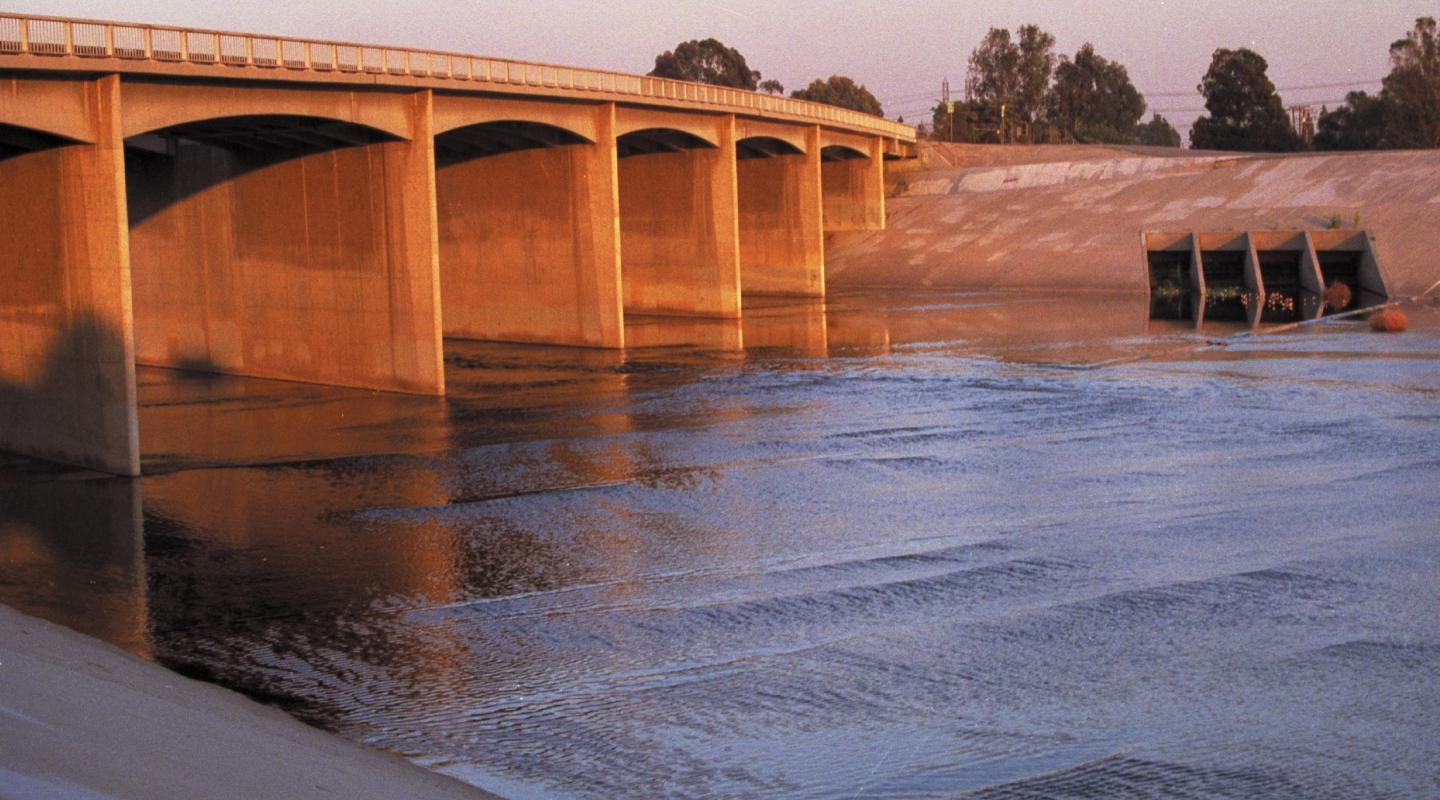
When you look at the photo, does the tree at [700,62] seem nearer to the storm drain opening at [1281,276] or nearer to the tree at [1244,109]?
the tree at [1244,109]

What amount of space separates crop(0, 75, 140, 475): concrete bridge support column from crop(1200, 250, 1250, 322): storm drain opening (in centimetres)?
3870

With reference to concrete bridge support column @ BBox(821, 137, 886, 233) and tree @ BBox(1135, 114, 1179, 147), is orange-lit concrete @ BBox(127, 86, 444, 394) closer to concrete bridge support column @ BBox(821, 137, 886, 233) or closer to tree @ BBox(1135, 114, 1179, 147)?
concrete bridge support column @ BBox(821, 137, 886, 233)

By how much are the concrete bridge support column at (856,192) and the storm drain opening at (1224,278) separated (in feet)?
64.0

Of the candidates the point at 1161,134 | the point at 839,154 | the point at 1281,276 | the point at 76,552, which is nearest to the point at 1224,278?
the point at 1281,276

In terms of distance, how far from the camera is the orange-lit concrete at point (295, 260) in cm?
3550

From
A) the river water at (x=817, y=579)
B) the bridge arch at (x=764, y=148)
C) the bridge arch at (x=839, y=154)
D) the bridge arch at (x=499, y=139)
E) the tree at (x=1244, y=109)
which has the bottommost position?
the river water at (x=817, y=579)

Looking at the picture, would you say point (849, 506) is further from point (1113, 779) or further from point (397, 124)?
point (397, 124)

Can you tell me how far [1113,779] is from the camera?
35.4 feet

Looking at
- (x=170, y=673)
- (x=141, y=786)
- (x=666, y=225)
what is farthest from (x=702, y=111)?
(x=141, y=786)

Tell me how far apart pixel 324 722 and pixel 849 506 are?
32.2ft

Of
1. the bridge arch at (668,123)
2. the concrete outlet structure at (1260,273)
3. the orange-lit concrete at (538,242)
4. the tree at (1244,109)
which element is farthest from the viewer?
the tree at (1244,109)

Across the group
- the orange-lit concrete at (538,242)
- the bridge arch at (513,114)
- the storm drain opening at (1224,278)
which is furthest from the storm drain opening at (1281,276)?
the bridge arch at (513,114)

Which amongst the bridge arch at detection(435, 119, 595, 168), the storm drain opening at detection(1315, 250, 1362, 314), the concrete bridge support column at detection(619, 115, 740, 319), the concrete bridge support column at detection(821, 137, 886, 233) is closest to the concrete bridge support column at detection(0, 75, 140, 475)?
the bridge arch at detection(435, 119, 595, 168)

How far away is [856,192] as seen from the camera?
75.8 m
